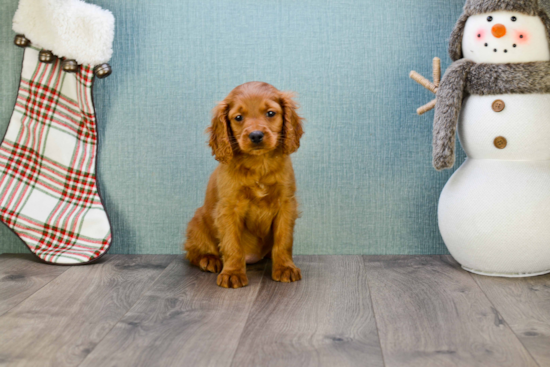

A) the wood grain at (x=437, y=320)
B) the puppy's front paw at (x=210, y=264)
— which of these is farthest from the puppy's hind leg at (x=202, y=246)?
the wood grain at (x=437, y=320)

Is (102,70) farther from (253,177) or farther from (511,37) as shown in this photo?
(511,37)

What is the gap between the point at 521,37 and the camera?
190 cm

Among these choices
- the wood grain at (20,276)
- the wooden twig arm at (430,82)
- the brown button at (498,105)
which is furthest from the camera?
the wooden twig arm at (430,82)

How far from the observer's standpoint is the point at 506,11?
6.26 feet

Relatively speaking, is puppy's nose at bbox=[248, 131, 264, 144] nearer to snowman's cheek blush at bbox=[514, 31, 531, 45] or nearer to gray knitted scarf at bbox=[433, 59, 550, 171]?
gray knitted scarf at bbox=[433, 59, 550, 171]

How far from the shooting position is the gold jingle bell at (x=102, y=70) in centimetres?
224

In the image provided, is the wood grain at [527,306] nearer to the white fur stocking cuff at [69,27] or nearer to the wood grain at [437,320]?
the wood grain at [437,320]

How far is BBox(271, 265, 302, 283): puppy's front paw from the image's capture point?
200 cm

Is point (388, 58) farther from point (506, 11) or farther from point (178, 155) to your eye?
point (178, 155)

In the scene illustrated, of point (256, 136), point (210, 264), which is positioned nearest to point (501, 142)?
point (256, 136)

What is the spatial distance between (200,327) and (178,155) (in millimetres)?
1020

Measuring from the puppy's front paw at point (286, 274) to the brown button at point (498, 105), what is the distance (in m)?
0.90

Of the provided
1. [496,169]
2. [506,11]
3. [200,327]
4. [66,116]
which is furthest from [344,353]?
[66,116]

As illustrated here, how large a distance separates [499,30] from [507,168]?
0.48 m
